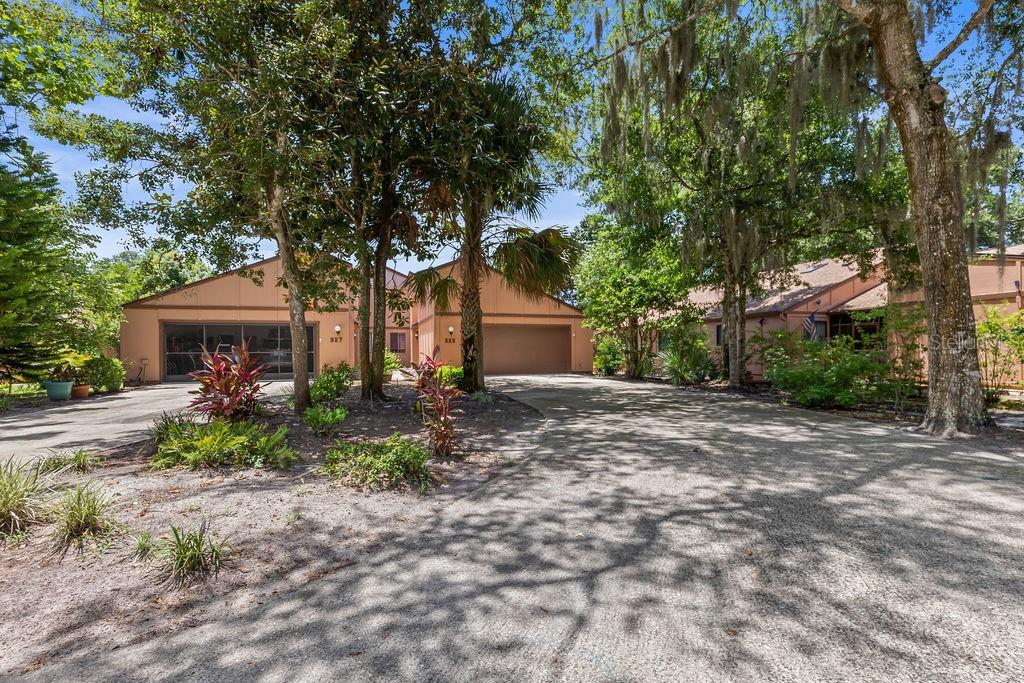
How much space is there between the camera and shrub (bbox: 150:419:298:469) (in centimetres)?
440

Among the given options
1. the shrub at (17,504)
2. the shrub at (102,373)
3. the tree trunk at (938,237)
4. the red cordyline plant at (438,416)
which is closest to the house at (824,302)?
the tree trunk at (938,237)

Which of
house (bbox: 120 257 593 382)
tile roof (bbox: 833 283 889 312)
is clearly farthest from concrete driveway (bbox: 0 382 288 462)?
tile roof (bbox: 833 283 889 312)

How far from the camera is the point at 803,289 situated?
631 inches

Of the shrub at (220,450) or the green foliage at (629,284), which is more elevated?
the green foliage at (629,284)

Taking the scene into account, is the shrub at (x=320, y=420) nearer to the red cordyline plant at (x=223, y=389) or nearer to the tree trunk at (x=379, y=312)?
the red cordyline plant at (x=223, y=389)

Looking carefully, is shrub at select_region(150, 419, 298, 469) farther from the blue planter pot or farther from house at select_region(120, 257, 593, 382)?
house at select_region(120, 257, 593, 382)

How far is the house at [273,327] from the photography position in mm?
17469

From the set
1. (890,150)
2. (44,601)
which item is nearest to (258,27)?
(44,601)

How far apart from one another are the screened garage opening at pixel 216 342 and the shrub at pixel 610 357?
1087 cm

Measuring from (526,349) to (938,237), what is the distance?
15551 millimetres

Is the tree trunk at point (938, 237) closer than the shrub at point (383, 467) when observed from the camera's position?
No

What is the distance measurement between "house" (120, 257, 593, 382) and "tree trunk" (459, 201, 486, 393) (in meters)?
6.50

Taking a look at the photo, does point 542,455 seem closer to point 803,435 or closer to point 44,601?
point 803,435

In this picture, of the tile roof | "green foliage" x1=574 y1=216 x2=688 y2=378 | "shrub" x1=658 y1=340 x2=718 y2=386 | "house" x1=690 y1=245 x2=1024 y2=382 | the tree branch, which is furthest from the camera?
"shrub" x1=658 y1=340 x2=718 y2=386
